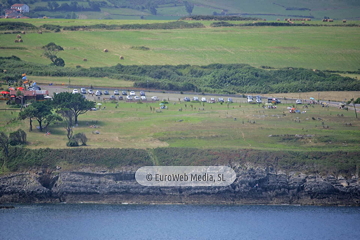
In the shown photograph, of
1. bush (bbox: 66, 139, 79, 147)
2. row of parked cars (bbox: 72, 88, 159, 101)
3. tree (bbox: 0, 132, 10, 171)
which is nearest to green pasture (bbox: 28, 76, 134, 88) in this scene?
row of parked cars (bbox: 72, 88, 159, 101)

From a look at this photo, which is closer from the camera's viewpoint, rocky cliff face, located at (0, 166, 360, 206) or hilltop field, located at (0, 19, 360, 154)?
rocky cliff face, located at (0, 166, 360, 206)

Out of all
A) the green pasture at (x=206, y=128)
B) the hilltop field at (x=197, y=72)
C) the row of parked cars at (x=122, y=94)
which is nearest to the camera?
the green pasture at (x=206, y=128)

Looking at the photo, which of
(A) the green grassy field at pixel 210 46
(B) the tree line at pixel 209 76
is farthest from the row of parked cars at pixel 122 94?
(A) the green grassy field at pixel 210 46

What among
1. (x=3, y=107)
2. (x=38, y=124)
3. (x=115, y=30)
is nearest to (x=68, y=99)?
(x=38, y=124)

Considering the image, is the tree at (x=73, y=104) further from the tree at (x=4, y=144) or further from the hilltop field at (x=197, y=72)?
the tree at (x=4, y=144)

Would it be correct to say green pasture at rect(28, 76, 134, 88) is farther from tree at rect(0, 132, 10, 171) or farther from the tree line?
tree at rect(0, 132, 10, 171)

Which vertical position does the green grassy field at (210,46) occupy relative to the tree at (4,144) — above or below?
above
